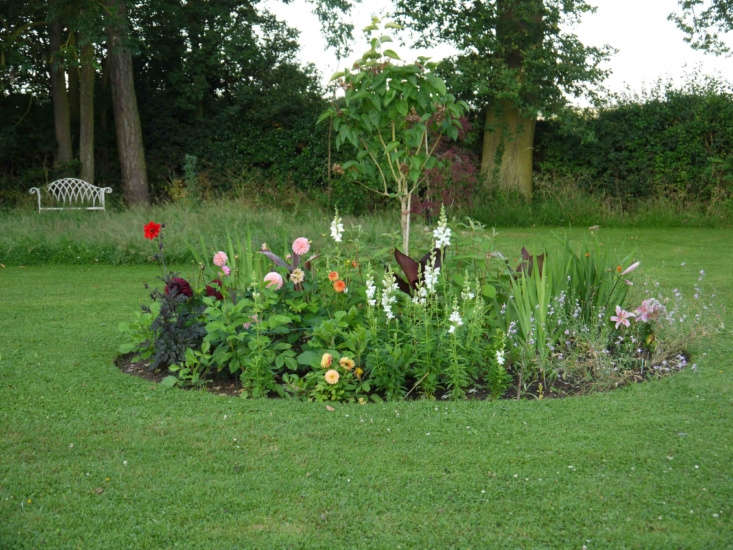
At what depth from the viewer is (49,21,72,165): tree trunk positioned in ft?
48.0

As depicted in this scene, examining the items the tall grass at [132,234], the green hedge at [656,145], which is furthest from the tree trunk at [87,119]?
the green hedge at [656,145]

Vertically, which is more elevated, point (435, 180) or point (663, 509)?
point (435, 180)

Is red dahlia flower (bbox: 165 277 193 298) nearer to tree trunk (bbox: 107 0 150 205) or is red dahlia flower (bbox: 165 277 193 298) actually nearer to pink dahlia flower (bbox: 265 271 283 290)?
pink dahlia flower (bbox: 265 271 283 290)

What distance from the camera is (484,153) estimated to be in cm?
1501

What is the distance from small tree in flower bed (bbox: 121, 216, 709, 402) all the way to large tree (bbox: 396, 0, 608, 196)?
988 cm

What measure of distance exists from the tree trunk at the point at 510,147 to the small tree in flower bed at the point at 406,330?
10311 millimetres

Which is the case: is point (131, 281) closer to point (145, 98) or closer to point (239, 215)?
point (239, 215)

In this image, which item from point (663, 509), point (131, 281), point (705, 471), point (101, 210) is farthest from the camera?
point (101, 210)

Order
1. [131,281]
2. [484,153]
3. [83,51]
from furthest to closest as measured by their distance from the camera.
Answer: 1. [484,153]
2. [83,51]
3. [131,281]

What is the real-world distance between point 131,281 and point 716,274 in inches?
238

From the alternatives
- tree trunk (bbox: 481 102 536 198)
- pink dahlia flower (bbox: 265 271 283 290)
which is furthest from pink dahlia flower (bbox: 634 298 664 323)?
tree trunk (bbox: 481 102 536 198)

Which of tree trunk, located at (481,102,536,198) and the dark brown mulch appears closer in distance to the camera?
the dark brown mulch

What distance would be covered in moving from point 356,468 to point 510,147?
12.5 meters

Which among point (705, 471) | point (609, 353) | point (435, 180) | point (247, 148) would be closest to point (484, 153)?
point (435, 180)
